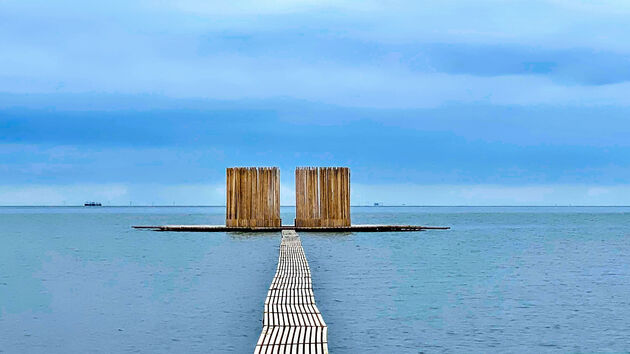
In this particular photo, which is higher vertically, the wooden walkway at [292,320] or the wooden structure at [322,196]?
the wooden structure at [322,196]

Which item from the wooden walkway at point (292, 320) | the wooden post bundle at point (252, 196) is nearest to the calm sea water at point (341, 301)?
the wooden walkway at point (292, 320)

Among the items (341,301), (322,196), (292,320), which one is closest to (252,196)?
(322,196)

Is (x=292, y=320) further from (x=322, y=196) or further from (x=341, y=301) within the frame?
(x=322, y=196)

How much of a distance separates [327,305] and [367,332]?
2628 millimetres

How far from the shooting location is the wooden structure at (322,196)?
105 ft

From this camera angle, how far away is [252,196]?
32375mm

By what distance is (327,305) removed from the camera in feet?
48.9

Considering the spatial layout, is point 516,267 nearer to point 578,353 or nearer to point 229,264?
point 229,264

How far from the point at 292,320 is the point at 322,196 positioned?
73.2 feet

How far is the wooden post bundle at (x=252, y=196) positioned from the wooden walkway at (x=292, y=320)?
54.7 ft

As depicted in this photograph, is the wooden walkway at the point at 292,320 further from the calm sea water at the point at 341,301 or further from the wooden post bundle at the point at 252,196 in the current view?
the wooden post bundle at the point at 252,196

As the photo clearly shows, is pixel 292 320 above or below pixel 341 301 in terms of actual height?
above

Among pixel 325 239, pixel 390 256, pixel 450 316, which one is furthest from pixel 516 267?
pixel 325 239

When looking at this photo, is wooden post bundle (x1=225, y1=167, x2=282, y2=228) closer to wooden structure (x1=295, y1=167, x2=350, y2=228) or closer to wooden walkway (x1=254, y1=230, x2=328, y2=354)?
wooden structure (x1=295, y1=167, x2=350, y2=228)
